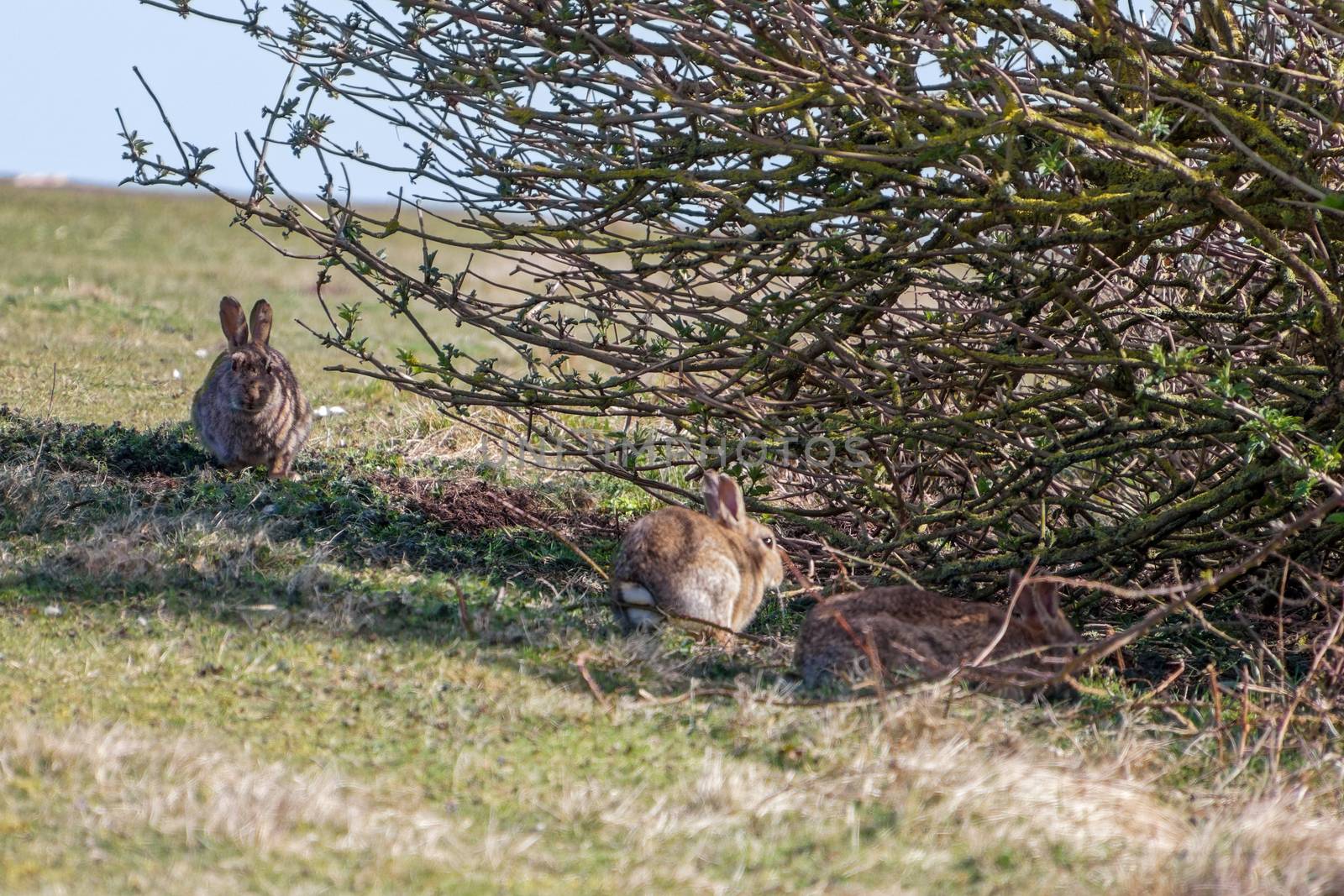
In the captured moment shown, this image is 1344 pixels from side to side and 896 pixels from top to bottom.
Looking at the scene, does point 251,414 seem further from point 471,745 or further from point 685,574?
point 471,745

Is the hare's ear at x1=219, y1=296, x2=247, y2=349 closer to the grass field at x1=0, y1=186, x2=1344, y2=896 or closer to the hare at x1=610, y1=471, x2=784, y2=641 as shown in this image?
the grass field at x1=0, y1=186, x2=1344, y2=896

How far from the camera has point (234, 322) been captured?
8.29 metres

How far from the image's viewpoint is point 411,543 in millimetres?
6699

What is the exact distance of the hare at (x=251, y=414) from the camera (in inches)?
305

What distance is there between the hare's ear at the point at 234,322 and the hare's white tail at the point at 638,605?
3.67 metres

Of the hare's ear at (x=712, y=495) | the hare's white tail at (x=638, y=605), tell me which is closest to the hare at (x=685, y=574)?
the hare's white tail at (x=638, y=605)

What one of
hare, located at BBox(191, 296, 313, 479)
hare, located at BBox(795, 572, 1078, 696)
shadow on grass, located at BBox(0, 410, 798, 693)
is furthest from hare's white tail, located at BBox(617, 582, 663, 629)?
hare, located at BBox(191, 296, 313, 479)

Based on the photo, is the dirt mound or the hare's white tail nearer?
the hare's white tail

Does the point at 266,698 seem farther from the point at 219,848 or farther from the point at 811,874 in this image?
the point at 811,874

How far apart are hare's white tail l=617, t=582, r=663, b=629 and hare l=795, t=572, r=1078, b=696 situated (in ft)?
2.04

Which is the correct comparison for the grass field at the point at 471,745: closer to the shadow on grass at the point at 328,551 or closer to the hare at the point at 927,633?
the shadow on grass at the point at 328,551

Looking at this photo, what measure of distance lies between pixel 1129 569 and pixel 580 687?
2.56 m

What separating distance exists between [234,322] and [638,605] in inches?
151

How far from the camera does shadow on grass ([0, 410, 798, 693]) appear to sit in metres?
5.45
